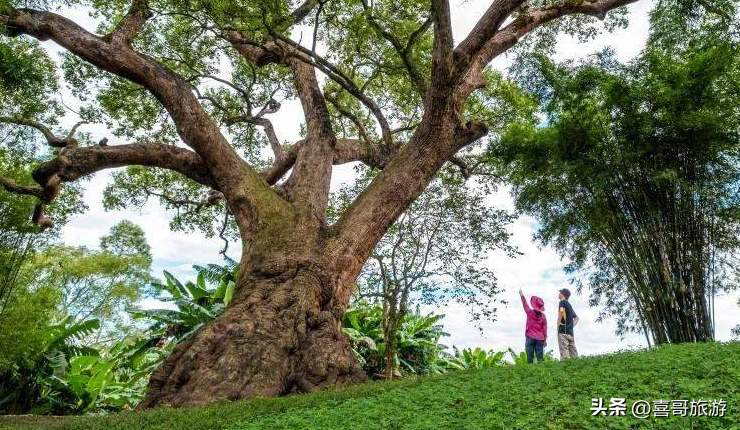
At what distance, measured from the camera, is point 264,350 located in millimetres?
4922

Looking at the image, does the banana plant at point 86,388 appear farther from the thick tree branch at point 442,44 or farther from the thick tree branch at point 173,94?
the thick tree branch at point 442,44

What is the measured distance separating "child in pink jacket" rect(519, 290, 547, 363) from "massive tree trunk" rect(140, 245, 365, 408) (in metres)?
3.61

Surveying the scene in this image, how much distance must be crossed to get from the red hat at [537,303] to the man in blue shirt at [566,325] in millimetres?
275

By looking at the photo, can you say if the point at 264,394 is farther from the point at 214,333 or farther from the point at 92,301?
the point at 92,301

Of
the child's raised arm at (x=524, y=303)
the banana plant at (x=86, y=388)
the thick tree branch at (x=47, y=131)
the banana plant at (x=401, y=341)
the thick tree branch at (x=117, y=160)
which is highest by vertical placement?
the thick tree branch at (x=47, y=131)

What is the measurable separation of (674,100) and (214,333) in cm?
706

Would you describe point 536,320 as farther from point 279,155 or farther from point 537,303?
point 279,155

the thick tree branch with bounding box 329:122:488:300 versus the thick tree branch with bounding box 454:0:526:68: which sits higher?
the thick tree branch with bounding box 454:0:526:68

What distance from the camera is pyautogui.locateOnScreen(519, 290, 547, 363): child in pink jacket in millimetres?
7650

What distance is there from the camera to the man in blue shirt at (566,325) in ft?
25.0

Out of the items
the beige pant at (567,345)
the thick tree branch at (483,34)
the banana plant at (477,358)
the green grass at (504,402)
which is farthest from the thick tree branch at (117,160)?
the banana plant at (477,358)

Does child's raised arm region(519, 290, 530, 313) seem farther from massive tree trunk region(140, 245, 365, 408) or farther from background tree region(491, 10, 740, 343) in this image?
massive tree trunk region(140, 245, 365, 408)

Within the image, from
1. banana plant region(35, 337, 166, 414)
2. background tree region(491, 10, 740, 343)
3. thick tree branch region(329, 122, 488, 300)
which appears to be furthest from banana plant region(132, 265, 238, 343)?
background tree region(491, 10, 740, 343)

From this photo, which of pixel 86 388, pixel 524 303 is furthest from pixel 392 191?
pixel 86 388
